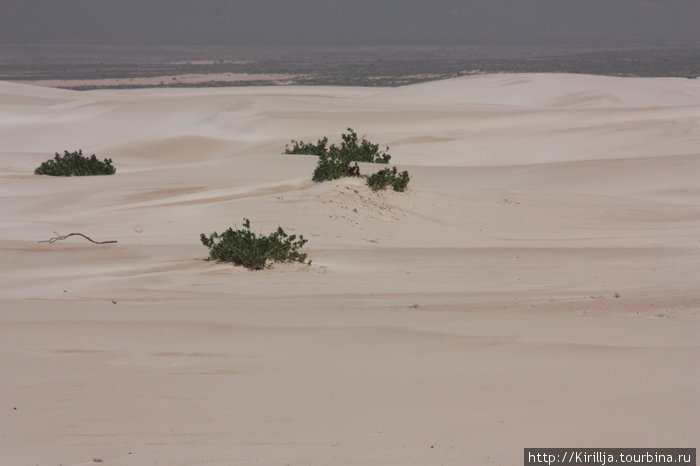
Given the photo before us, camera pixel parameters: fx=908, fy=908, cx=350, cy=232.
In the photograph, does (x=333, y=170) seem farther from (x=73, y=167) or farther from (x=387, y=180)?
(x=73, y=167)

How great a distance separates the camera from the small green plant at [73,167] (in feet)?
58.7

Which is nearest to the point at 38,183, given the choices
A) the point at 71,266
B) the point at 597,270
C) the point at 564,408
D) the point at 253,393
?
the point at 71,266

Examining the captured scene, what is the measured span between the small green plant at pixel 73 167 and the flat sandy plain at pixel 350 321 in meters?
1.01

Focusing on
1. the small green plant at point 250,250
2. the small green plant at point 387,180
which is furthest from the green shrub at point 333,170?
the small green plant at point 250,250

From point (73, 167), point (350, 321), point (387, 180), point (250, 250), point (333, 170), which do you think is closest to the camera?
point (350, 321)

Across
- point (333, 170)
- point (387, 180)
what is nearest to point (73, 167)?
point (333, 170)

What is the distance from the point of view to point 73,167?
18016 millimetres

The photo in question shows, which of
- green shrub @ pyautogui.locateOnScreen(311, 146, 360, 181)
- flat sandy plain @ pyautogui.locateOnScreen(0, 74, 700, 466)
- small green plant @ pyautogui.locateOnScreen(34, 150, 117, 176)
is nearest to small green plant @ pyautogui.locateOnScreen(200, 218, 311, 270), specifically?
flat sandy plain @ pyautogui.locateOnScreen(0, 74, 700, 466)

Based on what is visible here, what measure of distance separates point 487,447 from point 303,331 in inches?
88.7

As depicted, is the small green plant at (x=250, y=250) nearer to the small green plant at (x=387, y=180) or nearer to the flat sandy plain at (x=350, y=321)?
the flat sandy plain at (x=350, y=321)

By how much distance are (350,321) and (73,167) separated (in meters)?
13.1

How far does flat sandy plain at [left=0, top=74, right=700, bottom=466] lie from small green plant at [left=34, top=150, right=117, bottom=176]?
101 cm

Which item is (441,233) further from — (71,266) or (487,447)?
(487,447)

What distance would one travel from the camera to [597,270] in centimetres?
847
